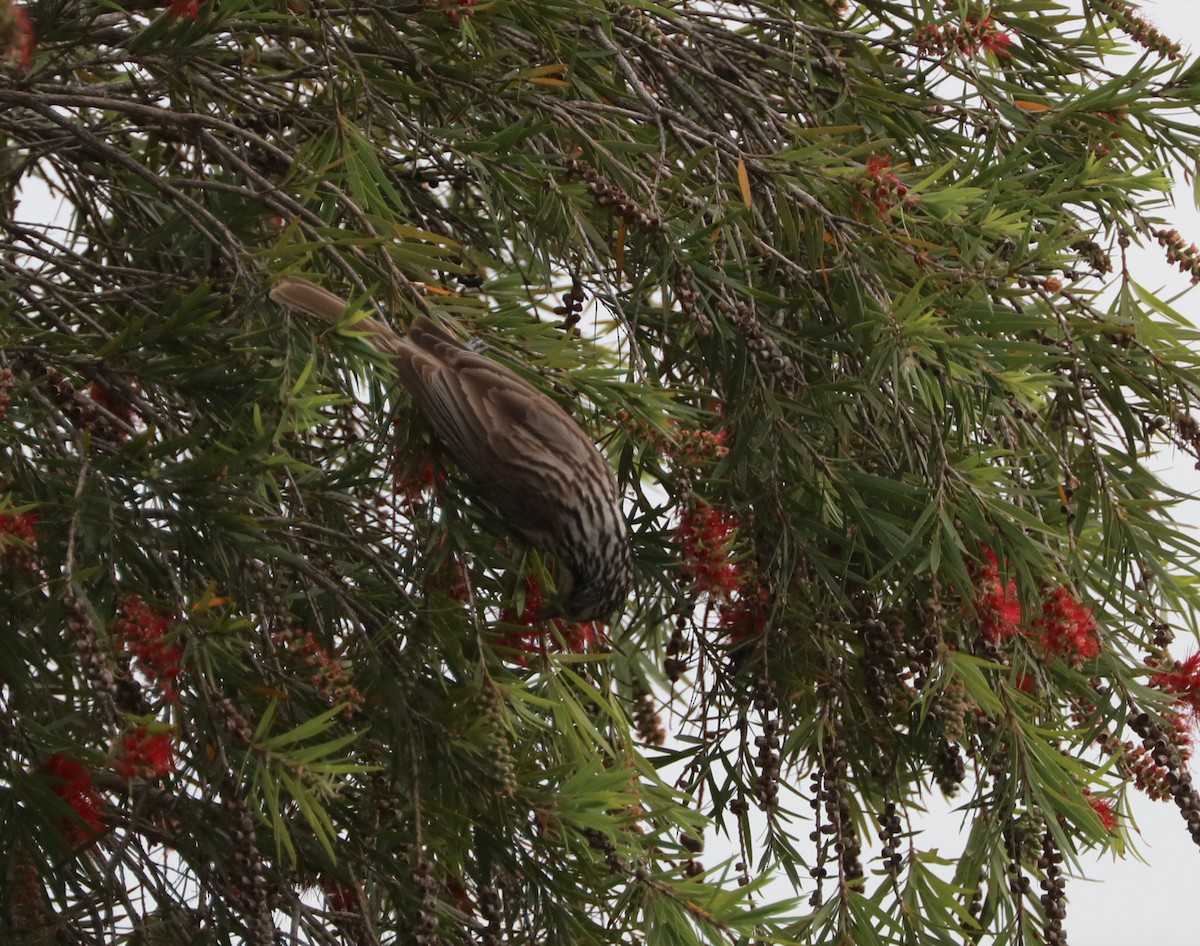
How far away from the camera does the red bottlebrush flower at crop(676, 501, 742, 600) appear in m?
1.41

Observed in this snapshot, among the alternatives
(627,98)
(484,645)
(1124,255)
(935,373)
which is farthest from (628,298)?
(1124,255)

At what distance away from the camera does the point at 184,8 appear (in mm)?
1316

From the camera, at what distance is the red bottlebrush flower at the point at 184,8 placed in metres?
1.31

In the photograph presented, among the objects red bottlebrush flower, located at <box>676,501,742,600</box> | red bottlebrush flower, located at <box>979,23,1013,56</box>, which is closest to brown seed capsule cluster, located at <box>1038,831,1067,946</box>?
red bottlebrush flower, located at <box>676,501,742,600</box>

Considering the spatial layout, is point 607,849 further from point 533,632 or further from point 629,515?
point 629,515

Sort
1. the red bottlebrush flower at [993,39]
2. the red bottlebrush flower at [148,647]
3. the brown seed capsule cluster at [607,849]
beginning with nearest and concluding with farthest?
the red bottlebrush flower at [148,647] < the brown seed capsule cluster at [607,849] < the red bottlebrush flower at [993,39]

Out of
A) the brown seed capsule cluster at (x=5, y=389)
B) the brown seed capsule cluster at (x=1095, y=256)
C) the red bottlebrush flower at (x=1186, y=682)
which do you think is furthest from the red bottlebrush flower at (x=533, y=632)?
the brown seed capsule cluster at (x=1095, y=256)

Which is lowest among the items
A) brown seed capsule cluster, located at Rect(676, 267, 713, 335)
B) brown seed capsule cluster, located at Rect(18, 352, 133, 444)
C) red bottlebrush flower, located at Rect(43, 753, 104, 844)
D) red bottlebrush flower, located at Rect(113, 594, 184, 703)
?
red bottlebrush flower, located at Rect(43, 753, 104, 844)

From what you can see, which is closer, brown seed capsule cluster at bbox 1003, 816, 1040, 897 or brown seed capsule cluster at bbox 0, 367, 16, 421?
brown seed capsule cluster at bbox 0, 367, 16, 421

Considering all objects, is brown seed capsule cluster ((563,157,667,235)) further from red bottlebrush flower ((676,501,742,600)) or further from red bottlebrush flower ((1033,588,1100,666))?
red bottlebrush flower ((1033,588,1100,666))

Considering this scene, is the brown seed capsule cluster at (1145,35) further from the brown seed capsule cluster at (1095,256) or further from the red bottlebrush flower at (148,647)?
the red bottlebrush flower at (148,647)

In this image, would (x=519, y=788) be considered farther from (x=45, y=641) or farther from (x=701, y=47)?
(x=701, y=47)

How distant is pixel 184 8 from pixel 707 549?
71 centimetres

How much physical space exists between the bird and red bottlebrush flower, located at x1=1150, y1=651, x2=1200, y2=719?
562mm
